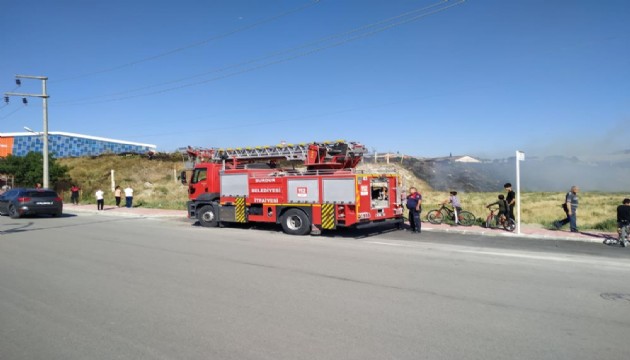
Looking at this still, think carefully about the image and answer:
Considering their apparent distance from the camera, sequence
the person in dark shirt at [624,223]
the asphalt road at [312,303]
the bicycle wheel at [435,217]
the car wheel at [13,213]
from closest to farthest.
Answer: the asphalt road at [312,303] < the person in dark shirt at [624,223] < the bicycle wheel at [435,217] < the car wheel at [13,213]

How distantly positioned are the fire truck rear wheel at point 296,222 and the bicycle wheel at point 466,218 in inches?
238

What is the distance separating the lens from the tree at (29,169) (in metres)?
39.3

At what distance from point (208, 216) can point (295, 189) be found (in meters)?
4.56

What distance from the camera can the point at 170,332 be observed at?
497 centimetres

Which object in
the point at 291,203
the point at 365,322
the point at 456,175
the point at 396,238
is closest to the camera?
the point at 365,322

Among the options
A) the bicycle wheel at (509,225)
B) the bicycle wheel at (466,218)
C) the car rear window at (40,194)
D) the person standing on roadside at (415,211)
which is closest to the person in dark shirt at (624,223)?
the bicycle wheel at (509,225)

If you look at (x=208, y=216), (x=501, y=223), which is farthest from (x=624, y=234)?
(x=208, y=216)

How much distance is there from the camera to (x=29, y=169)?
40.4 m

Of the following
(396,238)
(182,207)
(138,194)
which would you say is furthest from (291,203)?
(138,194)

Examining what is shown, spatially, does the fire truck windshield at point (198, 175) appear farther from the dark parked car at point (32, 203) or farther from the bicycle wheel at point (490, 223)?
the bicycle wheel at point (490, 223)

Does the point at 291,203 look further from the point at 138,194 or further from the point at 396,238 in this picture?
the point at 138,194

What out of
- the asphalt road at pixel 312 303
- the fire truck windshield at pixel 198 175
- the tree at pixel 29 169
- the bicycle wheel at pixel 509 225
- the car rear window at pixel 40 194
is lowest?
the asphalt road at pixel 312 303

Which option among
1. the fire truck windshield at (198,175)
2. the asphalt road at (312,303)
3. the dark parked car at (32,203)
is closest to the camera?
the asphalt road at (312,303)

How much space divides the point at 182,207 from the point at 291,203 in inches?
570
